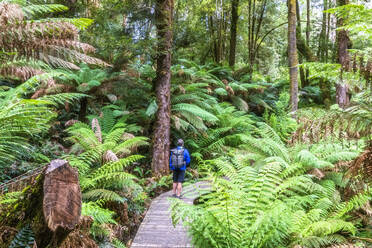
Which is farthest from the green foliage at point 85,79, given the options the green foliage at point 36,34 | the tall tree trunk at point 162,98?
the green foliage at point 36,34

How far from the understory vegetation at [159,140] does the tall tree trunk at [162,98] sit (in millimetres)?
27

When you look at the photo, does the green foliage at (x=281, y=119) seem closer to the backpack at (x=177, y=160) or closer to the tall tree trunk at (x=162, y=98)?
the tall tree trunk at (x=162, y=98)

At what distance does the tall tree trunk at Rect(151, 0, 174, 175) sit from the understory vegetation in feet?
0.09

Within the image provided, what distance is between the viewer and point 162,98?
5621 millimetres

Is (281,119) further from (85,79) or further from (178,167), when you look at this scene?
(85,79)

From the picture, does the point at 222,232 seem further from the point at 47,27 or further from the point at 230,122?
the point at 230,122

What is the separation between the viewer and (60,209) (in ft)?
4.53

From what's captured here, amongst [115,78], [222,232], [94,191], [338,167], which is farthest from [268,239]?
[115,78]

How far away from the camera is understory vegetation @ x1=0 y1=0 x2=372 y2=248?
7.55 feet

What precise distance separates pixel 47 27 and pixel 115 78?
3275 millimetres

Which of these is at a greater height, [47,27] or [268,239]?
[47,27]

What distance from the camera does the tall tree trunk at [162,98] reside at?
214 inches

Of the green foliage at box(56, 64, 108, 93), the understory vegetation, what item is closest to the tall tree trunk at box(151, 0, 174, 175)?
the understory vegetation

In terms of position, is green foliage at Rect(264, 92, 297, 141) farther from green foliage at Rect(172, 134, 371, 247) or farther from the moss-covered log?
the moss-covered log
